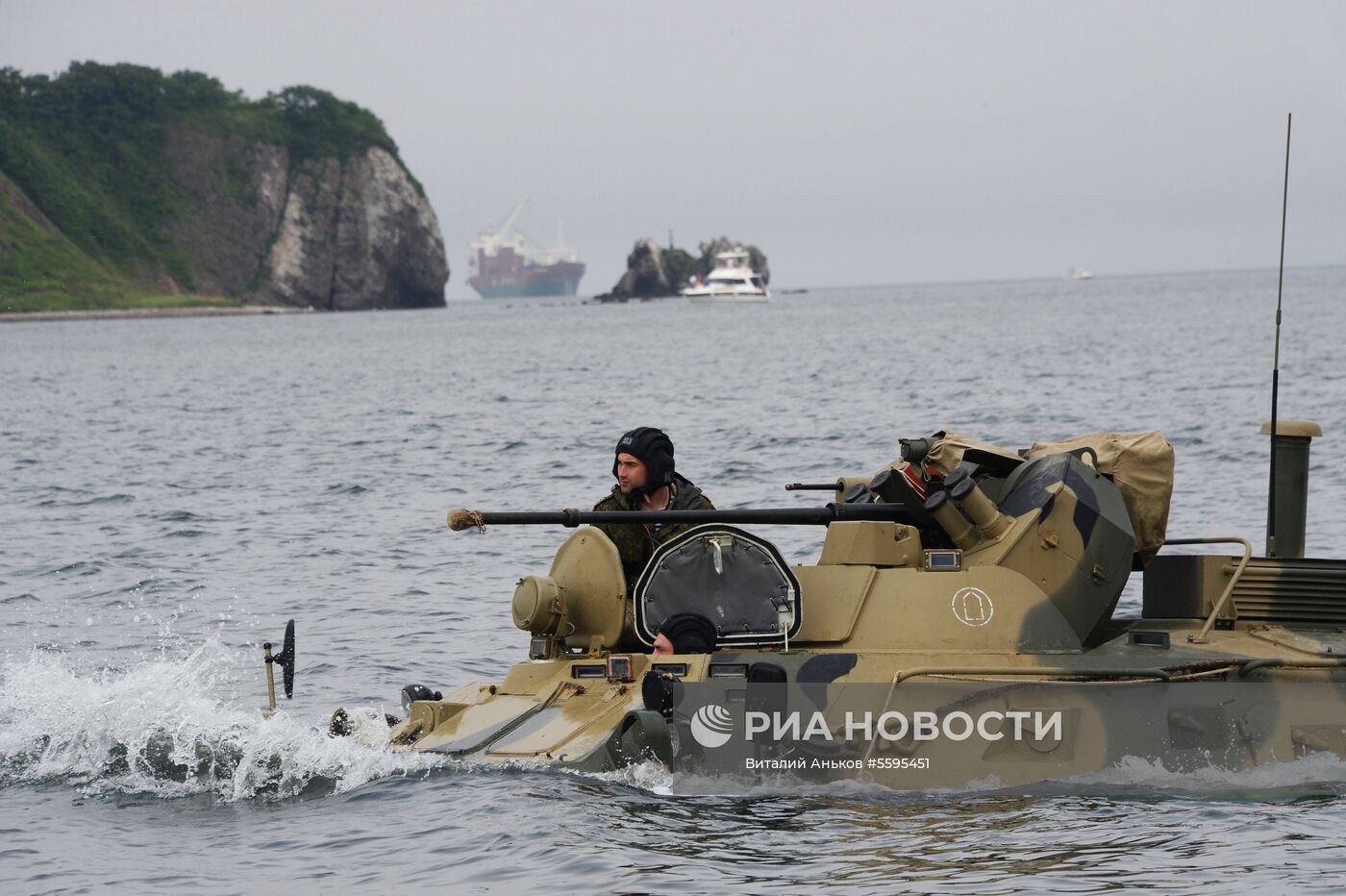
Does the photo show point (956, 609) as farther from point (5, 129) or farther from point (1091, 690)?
point (5, 129)

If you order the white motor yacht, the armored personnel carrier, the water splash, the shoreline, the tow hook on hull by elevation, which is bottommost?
the water splash

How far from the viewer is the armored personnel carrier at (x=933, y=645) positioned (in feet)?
35.7

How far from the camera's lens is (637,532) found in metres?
12.2

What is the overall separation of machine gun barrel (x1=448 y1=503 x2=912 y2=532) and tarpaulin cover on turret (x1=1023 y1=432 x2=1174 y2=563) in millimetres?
1274

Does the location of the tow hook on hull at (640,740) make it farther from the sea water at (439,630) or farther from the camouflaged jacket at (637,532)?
the camouflaged jacket at (637,532)

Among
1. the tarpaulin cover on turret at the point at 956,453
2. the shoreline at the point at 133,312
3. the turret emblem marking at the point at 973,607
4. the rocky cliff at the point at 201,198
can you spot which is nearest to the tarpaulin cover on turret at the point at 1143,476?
the tarpaulin cover on turret at the point at 956,453

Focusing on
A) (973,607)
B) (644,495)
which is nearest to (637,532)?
(644,495)

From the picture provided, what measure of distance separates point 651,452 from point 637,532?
1.90 ft

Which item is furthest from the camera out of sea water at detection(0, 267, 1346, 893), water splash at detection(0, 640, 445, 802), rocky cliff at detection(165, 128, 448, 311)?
rocky cliff at detection(165, 128, 448, 311)

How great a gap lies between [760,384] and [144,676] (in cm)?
4140

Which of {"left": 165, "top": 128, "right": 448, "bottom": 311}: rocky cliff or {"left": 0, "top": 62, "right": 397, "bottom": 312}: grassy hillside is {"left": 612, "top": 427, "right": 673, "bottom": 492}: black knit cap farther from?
{"left": 165, "top": 128, "right": 448, "bottom": 311}: rocky cliff

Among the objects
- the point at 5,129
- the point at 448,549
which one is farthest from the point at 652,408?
the point at 5,129

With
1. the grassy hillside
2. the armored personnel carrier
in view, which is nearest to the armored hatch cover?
the armored personnel carrier

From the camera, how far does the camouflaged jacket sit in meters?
12.1
